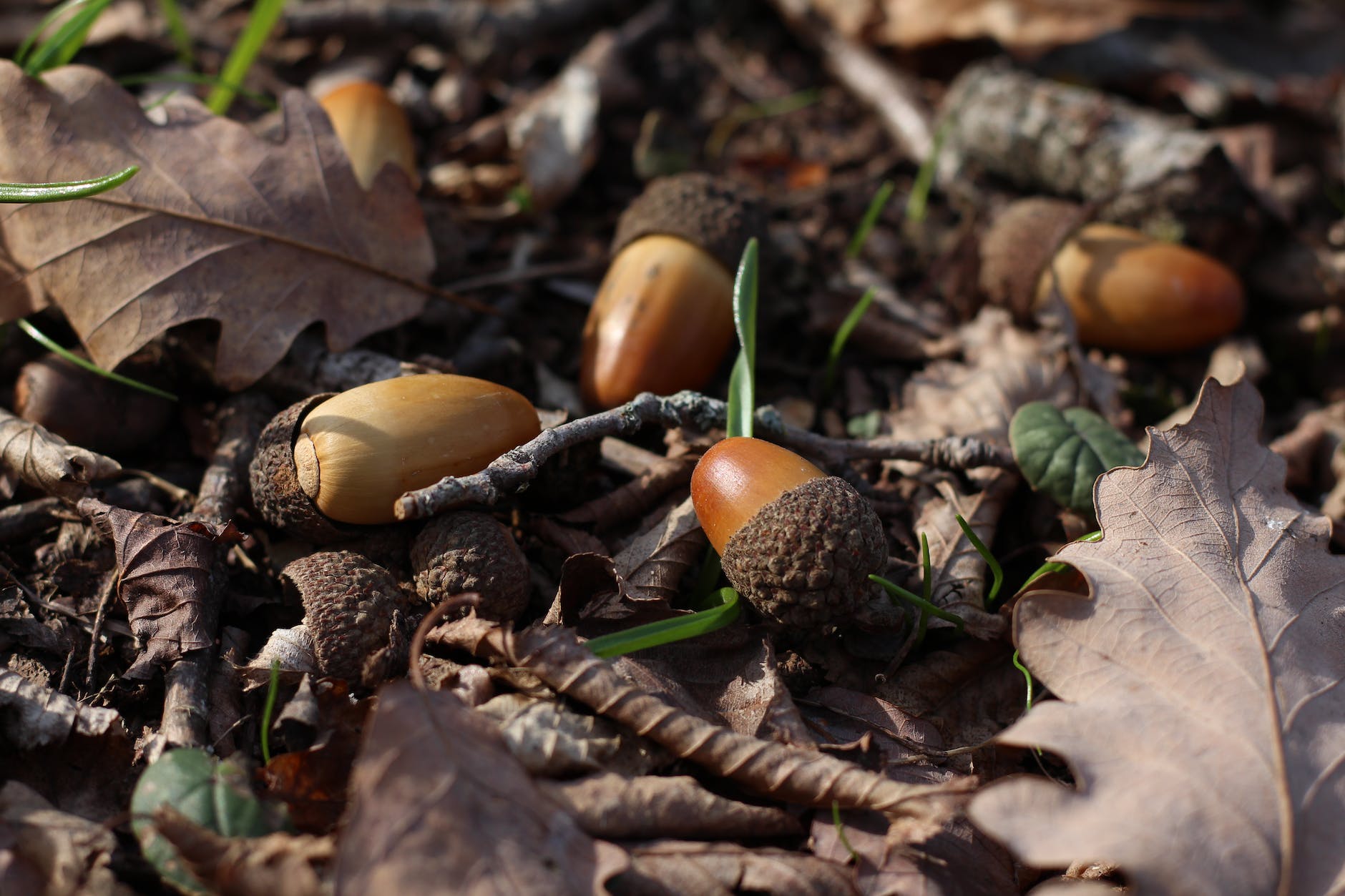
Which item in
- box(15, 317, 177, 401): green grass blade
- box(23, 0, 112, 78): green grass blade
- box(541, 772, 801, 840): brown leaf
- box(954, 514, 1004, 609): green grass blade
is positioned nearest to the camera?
box(541, 772, 801, 840): brown leaf

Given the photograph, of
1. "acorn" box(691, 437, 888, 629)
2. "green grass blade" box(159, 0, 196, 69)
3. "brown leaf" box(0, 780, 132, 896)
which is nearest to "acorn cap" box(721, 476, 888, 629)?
"acorn" box(691, 437, 888, 629)

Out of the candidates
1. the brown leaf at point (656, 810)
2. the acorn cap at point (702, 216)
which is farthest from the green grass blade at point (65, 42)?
the brown leaf at point (656, 810)

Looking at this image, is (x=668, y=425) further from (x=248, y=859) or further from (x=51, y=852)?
(x=51, y=852)

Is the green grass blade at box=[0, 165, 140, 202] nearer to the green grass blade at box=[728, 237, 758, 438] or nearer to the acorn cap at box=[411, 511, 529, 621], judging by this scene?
the acorn cap at box=[411, 511, 529, 621]

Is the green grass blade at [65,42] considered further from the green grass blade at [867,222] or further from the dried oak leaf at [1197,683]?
the dried oak leaf at [1197,683]

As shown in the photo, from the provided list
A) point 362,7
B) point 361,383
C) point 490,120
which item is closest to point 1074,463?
point 361,383

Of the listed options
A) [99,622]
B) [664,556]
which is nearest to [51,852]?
[99,622]
